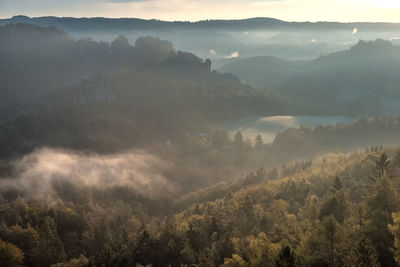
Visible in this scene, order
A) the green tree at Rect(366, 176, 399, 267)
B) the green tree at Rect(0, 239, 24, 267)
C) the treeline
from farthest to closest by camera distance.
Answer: the green tree at Rect(0, 239, 24, 267)
the green tree at Rect(366, 176, 399, 267)
the treeline

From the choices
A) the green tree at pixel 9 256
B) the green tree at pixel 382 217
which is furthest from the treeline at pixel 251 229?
the green tree at pixel 382 217

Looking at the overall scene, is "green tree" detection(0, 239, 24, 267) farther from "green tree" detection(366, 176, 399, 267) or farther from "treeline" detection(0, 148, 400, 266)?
"green tree" detection(366, 176, 399, 267)

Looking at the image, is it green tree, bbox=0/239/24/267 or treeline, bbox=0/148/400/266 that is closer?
treeline, bbox=0/148/400/266

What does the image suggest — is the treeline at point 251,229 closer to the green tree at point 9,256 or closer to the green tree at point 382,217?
the green tree at point 9,256

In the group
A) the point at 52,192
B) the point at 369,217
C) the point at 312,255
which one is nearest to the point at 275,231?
the point at 369,217

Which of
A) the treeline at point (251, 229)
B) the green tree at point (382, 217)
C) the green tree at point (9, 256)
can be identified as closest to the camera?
the treeline at point (251, 229)

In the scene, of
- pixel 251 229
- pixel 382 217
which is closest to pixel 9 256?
pixel 251 229

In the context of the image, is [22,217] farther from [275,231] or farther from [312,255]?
[312,255]

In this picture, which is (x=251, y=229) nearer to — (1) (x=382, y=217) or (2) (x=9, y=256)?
(1) (x=382, y=217)

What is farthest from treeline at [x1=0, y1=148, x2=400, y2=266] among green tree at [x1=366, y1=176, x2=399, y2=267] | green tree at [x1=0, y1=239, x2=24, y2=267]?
green tree at [x1=366, y1=176, x2=399, y2=267]

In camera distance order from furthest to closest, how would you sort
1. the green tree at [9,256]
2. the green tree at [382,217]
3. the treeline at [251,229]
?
the green tree at [9,256] → the green tree at [382,217] → the treeline at [251,229]
